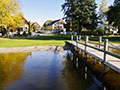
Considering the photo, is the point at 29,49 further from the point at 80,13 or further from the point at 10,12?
the point at 10,12

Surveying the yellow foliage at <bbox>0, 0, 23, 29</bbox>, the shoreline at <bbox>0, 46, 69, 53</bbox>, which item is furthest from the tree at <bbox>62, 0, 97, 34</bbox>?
the shoreline at <bbox>0, 46, 69, 53</bbox>

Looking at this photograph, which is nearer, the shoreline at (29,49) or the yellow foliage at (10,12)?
the shoreline at (29,49)

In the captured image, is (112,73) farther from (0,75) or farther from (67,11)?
(67,11)

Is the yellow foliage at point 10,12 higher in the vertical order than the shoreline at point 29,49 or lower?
higher

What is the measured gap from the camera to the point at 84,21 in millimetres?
A: 33062

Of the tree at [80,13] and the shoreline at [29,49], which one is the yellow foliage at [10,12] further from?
the shoreline at [29,49]

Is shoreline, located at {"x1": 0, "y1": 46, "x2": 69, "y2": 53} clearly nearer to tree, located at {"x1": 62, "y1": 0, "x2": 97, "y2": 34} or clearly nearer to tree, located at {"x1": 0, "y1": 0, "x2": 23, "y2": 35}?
tree, located at {"x1": 62, "y1": 0, "x2": 97, "y2": 34}

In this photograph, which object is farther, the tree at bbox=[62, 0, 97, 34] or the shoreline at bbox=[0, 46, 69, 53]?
the tree at bbox=[62, 0, 97, 34]

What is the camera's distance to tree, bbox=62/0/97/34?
33.0 metres

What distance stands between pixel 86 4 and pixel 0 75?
3144 centimetres

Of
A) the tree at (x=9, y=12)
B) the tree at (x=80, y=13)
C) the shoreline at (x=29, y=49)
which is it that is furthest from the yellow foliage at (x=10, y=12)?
the shoreline at (x=29, y=49)

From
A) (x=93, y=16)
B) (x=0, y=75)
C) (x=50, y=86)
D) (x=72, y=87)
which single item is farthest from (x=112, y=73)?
(x=93, y=16)

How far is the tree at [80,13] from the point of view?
108 ft

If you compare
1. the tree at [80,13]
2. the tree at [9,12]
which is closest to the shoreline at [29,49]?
the tree at [80,13]
